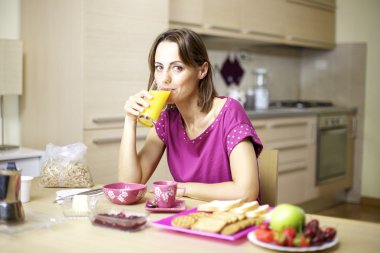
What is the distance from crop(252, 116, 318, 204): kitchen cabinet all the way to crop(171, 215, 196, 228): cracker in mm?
2778

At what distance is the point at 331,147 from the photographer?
482 centimetres

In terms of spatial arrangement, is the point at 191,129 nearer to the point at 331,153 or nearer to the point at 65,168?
the point at 65,168

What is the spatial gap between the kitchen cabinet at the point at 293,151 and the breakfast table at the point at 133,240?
2.78 m

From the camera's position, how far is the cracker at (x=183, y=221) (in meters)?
1.21

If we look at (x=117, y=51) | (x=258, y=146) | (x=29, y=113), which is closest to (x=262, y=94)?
(x=117, y=51)

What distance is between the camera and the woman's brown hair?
1804mm

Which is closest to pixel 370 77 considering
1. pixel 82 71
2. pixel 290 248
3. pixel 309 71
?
pixel 309 71

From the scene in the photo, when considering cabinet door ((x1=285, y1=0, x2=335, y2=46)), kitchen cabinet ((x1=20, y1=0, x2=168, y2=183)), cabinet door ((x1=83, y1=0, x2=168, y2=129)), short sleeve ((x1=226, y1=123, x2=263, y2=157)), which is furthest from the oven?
short sleeve ((x1=226, y1=123, x2=263, y2=157))

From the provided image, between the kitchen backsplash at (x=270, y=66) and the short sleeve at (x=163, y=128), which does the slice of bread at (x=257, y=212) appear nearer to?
the short sleeve at (x=163, y=128)

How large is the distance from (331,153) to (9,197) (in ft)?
13.1

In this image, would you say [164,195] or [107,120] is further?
[107,120]

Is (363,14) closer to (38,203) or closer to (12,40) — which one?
(12,40)

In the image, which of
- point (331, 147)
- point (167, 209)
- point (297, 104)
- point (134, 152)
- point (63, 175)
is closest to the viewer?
point (167, 209)

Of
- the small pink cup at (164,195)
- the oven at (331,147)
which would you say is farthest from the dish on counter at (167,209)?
the oven at (331,147)
